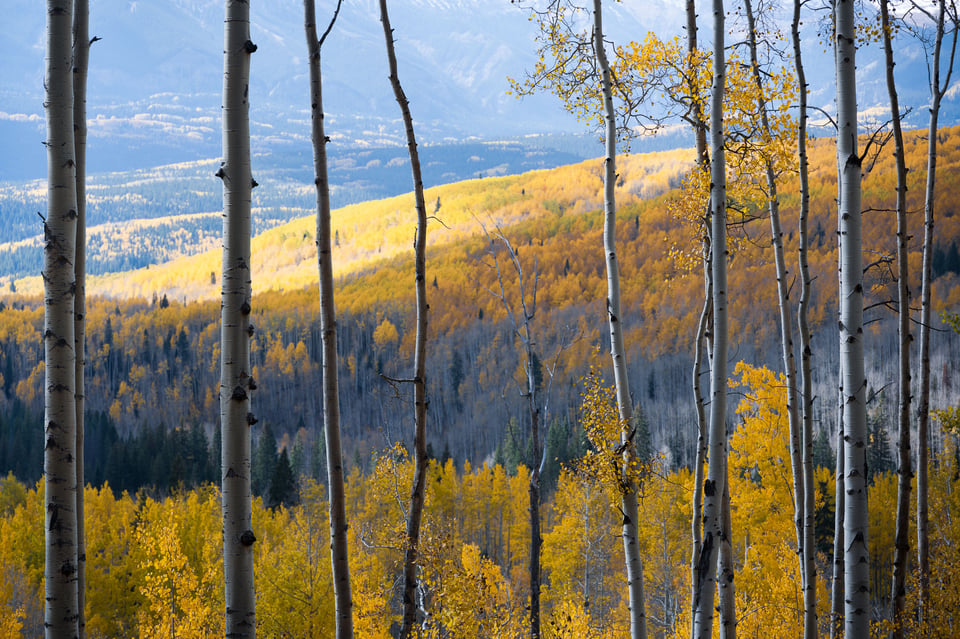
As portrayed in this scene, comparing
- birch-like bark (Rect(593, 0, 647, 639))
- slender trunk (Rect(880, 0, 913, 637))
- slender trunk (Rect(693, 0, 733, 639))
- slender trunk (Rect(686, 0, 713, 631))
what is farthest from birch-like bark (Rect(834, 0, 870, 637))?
slender trunk (Rect(880, 0, 913, 637))

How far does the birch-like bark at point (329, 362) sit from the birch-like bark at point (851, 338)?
3.26 metres

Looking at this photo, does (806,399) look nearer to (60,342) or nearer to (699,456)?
(699,456)

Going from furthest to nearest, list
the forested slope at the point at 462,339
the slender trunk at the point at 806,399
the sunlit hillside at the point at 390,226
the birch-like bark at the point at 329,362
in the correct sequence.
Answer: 1. the sunlit hillside at the point at 390,226
2. the forested slope at the point at 462,339
3. the slender trunk at the point at 806,399
4. the birch-like bark at the point at 329,362

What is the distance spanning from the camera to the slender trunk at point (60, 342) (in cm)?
334

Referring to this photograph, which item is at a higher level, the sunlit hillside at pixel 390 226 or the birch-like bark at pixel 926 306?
the sunlit hillside at pixel 390 226

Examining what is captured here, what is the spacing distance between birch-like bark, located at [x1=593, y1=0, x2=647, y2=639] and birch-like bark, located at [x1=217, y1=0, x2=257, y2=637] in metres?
3.11

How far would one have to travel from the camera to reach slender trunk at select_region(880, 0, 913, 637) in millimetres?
6758

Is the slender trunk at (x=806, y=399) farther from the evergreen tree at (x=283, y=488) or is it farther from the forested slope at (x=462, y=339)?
the forested slope at (x=462, y=339)

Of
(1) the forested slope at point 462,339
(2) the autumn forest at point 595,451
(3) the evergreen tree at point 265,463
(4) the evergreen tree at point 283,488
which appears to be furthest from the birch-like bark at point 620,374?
(1) the forested slope at point 462,339

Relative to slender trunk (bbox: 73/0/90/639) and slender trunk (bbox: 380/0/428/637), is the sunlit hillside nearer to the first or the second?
slender trunk (bbox: 380/0/428/637)

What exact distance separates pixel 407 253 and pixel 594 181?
154 feet

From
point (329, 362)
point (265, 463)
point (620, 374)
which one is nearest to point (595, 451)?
point (620, 374)

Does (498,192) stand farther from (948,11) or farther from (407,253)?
(948,11)

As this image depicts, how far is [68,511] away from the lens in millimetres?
3406
